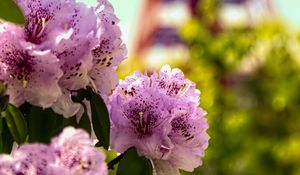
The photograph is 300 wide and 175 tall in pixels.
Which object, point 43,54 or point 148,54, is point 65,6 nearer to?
point 43,54

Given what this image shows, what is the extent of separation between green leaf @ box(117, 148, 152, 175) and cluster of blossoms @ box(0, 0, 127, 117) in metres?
0.11

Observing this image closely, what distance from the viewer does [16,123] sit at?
3.58ft

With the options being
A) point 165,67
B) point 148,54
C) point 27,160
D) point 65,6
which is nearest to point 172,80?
point 165,67

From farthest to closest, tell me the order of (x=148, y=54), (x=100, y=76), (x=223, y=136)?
(x=148, y=54) → (x=223, y=136) → (x=100, y=76)

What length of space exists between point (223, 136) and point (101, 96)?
5.83 meters

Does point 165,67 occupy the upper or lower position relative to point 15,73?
upper

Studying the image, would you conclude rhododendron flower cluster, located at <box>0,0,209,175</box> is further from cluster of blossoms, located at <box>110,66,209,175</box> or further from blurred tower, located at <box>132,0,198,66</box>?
blurred tower, located at <box>132,0,198,66</box>

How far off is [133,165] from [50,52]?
0.69 ft

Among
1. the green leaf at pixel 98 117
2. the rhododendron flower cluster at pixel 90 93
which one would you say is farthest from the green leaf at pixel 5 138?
the green leaf at pixel 98 117

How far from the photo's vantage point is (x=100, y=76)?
3.88 feet

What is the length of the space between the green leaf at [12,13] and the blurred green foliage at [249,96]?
5540 mm

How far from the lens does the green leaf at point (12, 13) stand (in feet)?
3.39

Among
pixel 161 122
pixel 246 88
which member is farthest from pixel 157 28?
pixel 161 122

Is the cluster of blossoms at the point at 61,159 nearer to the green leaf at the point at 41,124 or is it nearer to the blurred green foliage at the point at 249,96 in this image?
the green leaf at the point at 41,124
